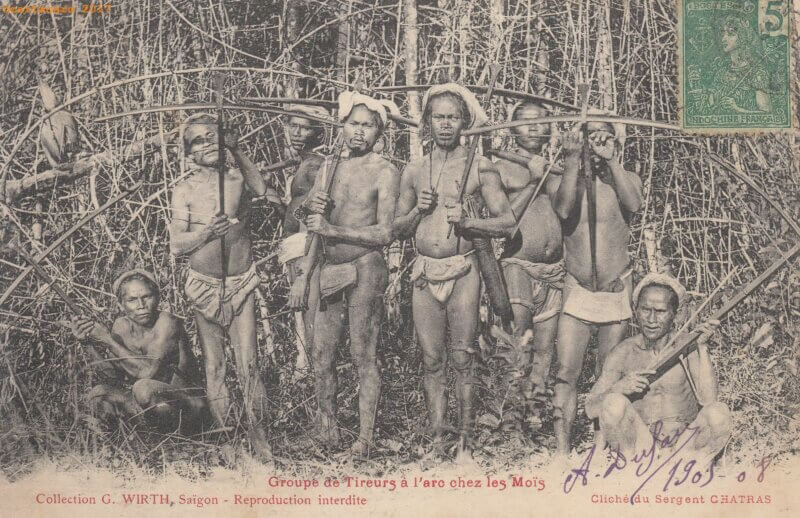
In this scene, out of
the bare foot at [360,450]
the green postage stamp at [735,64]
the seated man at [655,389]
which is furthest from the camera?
the green postage stamp at [735,64]

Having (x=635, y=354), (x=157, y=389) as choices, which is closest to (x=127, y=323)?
(x=157, y=389)

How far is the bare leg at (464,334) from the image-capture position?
22.7ft

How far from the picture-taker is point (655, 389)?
6.89 metres

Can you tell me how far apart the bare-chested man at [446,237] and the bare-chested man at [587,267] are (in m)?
0.41

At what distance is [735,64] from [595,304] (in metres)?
1.82

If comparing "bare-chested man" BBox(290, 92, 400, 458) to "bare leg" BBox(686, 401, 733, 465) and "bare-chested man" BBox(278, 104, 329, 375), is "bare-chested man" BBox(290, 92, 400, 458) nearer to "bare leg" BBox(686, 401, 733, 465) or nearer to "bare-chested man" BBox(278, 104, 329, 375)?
"bare-chested man" BBox(278, 104, 329, 375)

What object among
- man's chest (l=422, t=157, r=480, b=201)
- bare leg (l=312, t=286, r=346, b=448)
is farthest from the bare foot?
man's chest (l=422, t=157, r=480, b=201)

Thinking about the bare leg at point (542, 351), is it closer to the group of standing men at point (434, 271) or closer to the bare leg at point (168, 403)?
the group of standing men at point (434, 271)

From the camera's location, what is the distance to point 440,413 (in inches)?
277

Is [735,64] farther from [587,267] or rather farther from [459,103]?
[459,103]

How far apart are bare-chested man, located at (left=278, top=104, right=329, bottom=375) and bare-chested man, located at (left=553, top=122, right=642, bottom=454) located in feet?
4.96

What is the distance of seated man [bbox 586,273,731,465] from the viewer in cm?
686

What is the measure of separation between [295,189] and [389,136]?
670mm

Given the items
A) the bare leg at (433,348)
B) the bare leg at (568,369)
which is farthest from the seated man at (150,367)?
the bare leg at (568,369)
